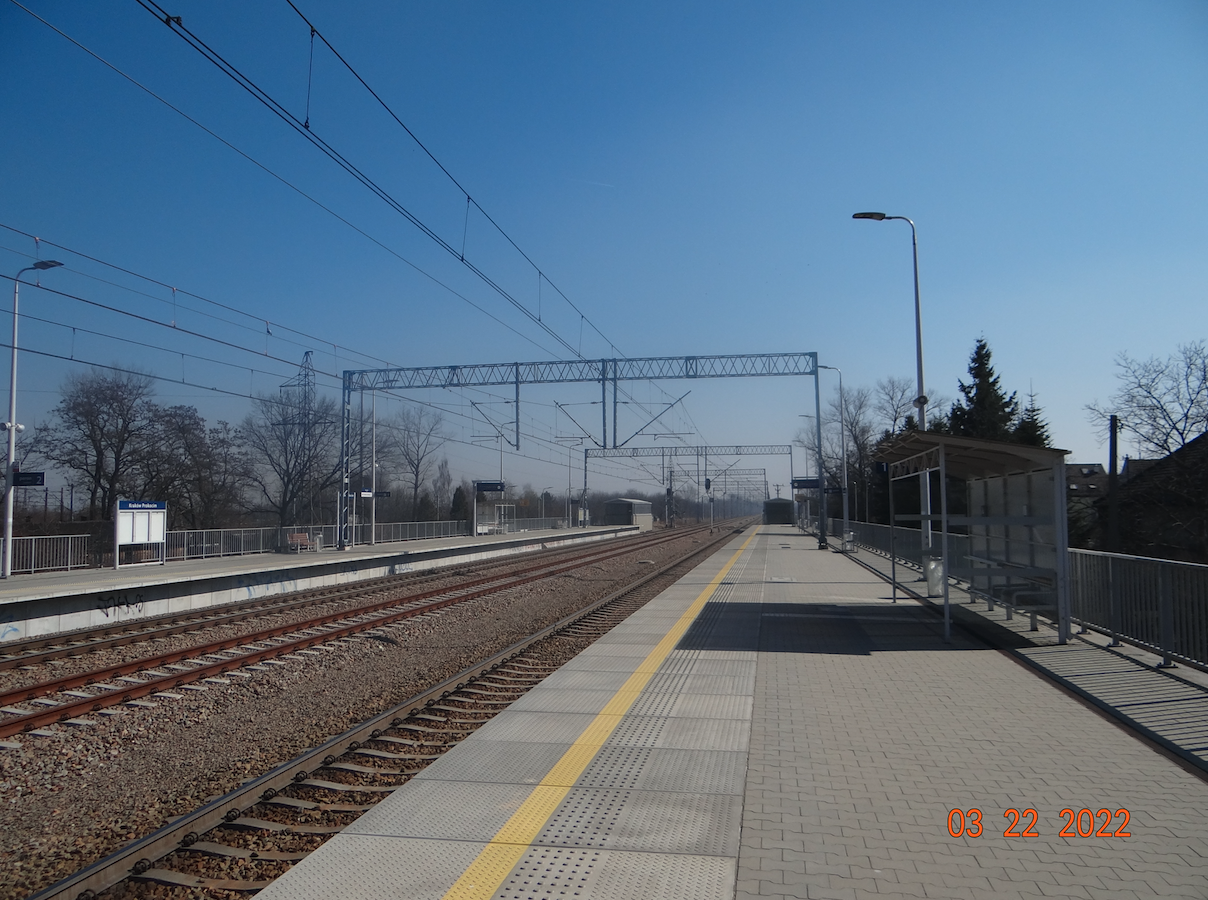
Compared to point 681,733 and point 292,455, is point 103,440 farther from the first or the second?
point 681,733

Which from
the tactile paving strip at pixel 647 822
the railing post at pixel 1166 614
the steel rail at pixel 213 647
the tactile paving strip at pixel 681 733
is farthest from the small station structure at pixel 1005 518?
the steel rail at pixel 213 647

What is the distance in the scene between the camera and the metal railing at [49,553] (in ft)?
72.2

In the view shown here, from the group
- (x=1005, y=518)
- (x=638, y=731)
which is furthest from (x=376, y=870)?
(x=1005, y=518)

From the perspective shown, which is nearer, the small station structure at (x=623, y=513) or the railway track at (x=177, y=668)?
the railway track at (x=177, y=668)

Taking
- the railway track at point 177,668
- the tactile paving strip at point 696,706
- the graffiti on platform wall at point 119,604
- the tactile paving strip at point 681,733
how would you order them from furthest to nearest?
the graffiti on platform wall at point 119,604 → the railway track at point 177,668 → the tactile paving strip at point 696,706 → the tactile paving strip at point 681,733

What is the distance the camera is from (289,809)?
5285 mm

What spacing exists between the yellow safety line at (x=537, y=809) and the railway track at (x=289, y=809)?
1107mm

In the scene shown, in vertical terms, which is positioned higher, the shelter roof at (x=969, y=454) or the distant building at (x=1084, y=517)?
the shelter roof at (x=969, y=454)

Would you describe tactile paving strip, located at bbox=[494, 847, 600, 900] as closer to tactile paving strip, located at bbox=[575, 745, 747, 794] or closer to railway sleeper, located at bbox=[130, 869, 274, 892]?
tactile paving strip, located at bbox=[575, 745, 747, 794]

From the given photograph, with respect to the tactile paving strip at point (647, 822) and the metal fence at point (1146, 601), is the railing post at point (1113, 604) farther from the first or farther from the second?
the tactile paving strip at point (647, 822)

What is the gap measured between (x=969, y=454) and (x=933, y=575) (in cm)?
456

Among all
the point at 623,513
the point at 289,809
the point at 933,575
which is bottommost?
the point at 289,809

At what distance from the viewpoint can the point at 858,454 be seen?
5453 centimetres
